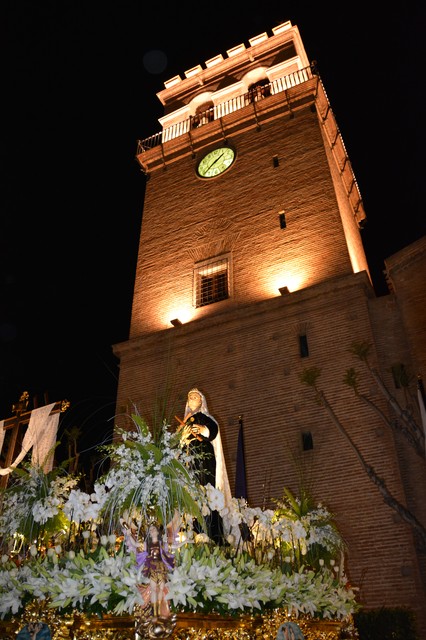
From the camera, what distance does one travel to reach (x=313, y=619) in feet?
21.7

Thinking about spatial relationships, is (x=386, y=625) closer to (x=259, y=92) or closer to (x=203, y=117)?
(x=259, y=92)

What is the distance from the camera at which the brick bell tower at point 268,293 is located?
13.1 metres

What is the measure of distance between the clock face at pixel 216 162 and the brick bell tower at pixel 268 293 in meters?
0.05

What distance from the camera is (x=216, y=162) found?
2095 centimetres

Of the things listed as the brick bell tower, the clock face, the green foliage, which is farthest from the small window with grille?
the green foliage

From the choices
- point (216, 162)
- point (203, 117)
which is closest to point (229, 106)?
point (203, 117)

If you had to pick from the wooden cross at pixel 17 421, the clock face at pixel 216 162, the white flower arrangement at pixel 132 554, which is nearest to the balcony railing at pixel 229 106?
the clock face at pixel 216 162

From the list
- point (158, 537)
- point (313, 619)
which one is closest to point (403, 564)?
point (313, 619)

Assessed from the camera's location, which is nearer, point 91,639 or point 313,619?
point 91,639

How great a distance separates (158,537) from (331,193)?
14.4m

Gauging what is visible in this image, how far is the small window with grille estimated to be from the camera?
59.0 feet

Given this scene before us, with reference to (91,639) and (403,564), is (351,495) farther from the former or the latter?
(91,639)

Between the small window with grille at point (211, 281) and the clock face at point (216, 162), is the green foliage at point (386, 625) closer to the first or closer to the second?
the small window with grille at point (211, 281)

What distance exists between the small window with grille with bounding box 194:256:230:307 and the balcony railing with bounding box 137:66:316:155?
647cm
